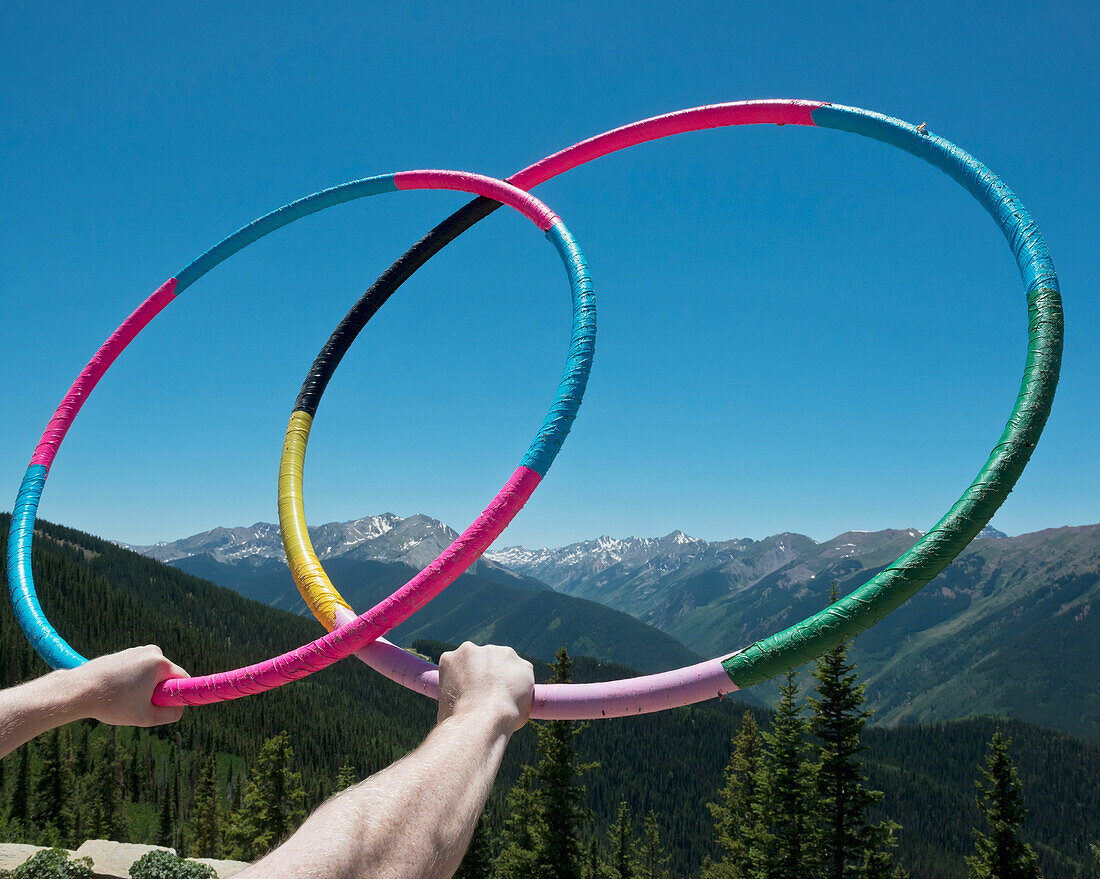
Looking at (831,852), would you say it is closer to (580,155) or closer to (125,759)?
(580,155)

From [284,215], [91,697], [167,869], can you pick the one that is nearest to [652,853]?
[167,869]

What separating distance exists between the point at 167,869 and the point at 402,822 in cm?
3448

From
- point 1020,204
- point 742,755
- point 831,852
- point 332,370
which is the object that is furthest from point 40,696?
point 742,755

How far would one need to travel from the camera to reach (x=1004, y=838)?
45.2 meters

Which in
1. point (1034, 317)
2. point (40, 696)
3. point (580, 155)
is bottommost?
point (40, 696)

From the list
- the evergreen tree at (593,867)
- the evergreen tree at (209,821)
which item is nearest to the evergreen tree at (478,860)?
the evergreen tree at (593,867)

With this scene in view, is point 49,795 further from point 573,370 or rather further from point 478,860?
point 573,370

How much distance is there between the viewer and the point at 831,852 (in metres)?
38.8

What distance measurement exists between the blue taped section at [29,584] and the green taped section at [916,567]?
8421mm

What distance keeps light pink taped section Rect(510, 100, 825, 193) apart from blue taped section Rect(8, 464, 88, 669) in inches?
403

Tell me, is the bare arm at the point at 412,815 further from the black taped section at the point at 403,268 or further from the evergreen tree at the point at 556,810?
the evergreen tree at the point at 556,810

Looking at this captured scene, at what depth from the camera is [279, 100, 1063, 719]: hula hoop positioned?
261 inches

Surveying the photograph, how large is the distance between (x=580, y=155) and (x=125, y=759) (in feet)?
662

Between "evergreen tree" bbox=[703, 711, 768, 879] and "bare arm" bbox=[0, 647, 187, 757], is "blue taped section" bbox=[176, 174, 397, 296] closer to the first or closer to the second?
"bare arm" bbox=[0, 647, 187, 757]
